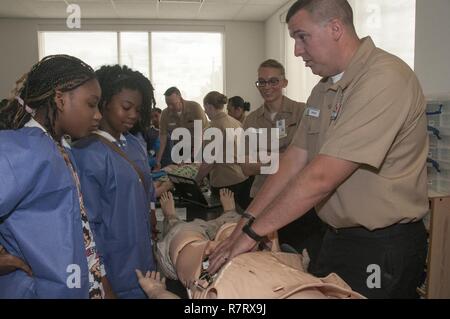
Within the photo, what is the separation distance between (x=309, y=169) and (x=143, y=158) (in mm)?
856

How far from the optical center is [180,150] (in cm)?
480

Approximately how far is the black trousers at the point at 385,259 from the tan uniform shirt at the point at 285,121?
127 centimetres

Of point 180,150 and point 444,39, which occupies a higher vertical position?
point 444,39

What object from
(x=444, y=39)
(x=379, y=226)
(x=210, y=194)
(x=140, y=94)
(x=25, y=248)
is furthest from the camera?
(x=210, y=194)

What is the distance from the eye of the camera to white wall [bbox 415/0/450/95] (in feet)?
8.42

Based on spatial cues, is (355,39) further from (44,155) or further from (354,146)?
(44,155)

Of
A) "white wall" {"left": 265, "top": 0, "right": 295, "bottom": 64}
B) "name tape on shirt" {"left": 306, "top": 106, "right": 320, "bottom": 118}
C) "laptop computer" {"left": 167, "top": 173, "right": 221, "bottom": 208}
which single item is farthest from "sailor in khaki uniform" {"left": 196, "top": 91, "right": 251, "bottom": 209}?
"white wall" {"left": 265, "top": 0, "right": 295, "bottom": 64}

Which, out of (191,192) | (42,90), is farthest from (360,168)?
(191,192)

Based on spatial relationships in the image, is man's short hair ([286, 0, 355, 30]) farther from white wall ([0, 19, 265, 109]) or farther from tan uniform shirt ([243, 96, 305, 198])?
white wall ([0, 19, 265, 109])

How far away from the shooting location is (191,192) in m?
3.14

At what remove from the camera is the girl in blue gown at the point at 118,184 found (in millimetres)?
1425

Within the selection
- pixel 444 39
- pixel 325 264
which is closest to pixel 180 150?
pixel 444 39

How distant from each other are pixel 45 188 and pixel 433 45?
8.71 ft

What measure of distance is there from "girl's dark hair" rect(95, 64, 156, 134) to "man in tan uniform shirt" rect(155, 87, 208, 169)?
287 cm
